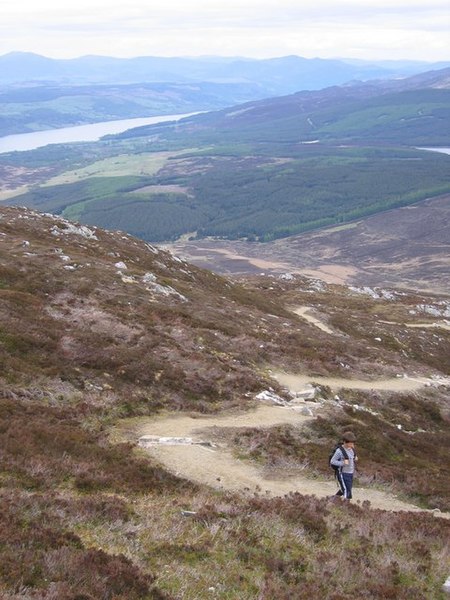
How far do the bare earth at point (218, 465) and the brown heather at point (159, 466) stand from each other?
86 centimetres

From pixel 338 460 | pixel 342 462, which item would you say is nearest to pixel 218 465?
pixel 338 460

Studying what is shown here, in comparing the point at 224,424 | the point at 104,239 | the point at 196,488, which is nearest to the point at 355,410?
the point at 224,424

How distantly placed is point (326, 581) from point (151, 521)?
4852 mm

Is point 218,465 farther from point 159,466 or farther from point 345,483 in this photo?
point 345,483

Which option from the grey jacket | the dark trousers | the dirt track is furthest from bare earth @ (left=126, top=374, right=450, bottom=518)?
the grey jacket

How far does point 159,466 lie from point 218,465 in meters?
2.63

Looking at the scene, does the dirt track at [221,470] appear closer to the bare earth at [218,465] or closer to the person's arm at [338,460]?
the bare earth at [218,465]

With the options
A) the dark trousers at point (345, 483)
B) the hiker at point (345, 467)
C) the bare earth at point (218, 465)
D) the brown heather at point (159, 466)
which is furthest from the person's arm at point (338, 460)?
the brown heather at point (159, 466)

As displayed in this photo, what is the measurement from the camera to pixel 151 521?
16109 millimetres

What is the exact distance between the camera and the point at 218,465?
22859 millimetres

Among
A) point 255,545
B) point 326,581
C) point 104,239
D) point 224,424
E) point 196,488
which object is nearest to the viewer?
point 326,581

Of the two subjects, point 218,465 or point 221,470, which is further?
point 218,465

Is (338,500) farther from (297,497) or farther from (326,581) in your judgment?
(326,581)

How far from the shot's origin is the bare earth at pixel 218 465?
2164cm
